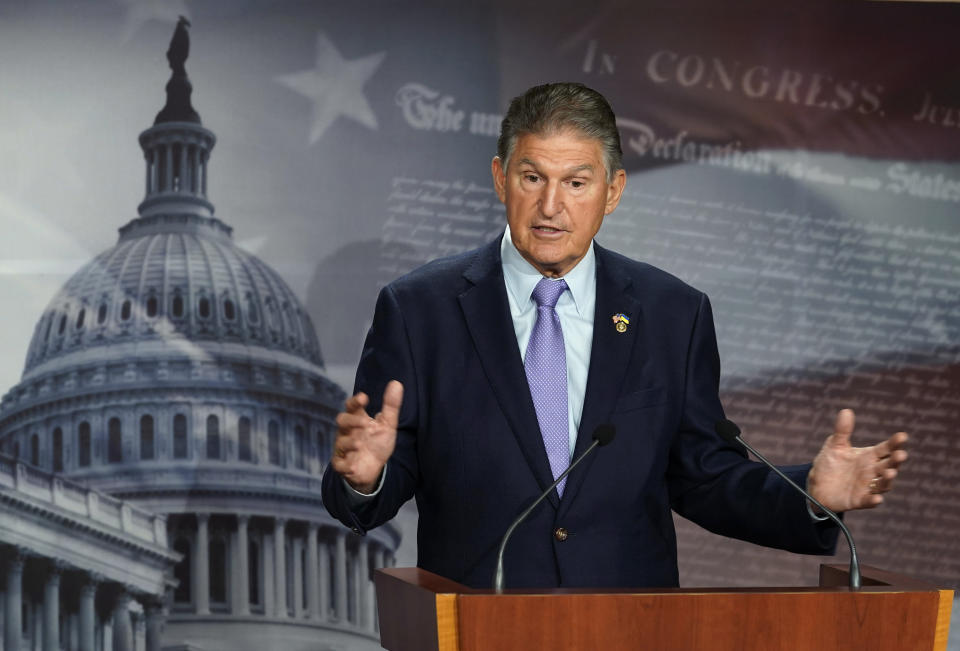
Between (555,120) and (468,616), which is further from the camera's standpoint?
(555,120)

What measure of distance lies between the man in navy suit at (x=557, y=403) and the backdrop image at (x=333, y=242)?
329cm

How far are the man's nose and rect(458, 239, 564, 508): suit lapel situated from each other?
0.19m

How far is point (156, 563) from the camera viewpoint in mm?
5926

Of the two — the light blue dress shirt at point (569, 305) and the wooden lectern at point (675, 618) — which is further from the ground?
the light blue dress shirt at point (569, 305)

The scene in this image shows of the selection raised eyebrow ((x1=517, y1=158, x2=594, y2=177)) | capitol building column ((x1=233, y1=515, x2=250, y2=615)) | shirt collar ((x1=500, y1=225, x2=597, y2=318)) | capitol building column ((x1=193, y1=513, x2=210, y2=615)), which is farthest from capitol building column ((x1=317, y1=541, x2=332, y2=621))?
raised eyebrow ((x1=517, y1=158, x2=594, y2=177))

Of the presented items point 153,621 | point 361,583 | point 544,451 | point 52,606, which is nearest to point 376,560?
point 361,583

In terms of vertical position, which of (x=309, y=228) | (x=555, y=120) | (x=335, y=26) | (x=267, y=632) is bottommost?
(x=267, y=632)

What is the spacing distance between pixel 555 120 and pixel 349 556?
4115 millimetres

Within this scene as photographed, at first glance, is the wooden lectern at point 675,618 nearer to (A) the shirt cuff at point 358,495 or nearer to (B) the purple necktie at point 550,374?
(A) the shirt cuff at point 358,495

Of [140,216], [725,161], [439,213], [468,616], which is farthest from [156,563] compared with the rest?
[468,616]

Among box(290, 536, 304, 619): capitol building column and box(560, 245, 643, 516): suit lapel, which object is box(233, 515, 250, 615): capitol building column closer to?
box(290, 536, 304, 619): capitol building column

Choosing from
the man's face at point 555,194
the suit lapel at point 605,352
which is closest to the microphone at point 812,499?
the suit lapel at point 605,352

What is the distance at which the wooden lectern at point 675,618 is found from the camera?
1.70 metres

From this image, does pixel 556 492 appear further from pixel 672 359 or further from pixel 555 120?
pixel 555 120
